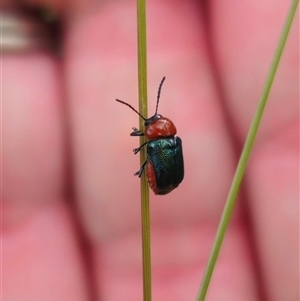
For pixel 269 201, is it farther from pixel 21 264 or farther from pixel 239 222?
pixel 21 264

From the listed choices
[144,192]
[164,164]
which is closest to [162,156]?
[164,164]

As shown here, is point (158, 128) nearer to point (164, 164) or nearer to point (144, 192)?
point (164, 164)

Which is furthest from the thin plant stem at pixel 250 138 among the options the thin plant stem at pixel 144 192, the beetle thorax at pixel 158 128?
the beetle thorax at pixel 158 128

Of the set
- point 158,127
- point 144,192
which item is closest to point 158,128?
point 158,127

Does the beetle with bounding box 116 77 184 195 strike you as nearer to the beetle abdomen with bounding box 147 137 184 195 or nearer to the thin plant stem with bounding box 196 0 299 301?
the beetle abdomen with bounding box 147 137 184 195

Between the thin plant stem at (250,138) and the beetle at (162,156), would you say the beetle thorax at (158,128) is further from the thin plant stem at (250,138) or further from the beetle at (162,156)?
the thin plant stem at (250,138)

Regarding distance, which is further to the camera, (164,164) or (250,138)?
(164,164)

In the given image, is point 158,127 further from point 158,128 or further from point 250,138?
point 250,138

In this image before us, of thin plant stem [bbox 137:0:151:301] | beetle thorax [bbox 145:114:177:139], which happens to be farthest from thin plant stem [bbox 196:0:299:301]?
beetle thorax [bbox 145:114:177:139]
